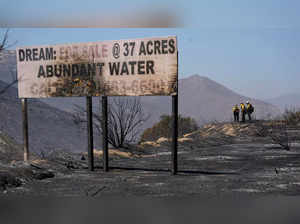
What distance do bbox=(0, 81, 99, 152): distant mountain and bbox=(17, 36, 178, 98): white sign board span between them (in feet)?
62.6

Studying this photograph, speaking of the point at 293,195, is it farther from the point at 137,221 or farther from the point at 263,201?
the point at 137,221

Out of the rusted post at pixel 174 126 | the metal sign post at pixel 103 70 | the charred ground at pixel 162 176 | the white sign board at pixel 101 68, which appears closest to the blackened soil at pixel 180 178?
the charred ground at pixel 162 176

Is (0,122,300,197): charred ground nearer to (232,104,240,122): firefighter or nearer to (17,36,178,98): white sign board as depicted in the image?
(17,36,178,98): white sign board

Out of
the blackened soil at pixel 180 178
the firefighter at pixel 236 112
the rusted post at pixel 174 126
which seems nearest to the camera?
the blackened soil at pixel 180 178

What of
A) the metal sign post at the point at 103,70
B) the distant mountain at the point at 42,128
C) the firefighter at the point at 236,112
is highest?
the metal sign post at the point at 103,70

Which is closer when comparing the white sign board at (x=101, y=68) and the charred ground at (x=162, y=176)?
the charred ground at (x=162, y=176)

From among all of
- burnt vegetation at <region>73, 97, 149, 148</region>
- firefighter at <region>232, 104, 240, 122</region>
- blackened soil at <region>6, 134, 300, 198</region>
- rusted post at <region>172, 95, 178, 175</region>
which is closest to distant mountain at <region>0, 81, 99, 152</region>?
firefighter at <region>232, 104, 240, 122</region>

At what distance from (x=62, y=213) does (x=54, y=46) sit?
5.79 meters

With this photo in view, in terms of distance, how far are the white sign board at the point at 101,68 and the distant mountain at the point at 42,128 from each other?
1907cm

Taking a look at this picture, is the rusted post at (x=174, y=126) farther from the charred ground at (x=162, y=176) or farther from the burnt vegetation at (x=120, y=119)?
the burnt vegetation at (x=120, y=119)

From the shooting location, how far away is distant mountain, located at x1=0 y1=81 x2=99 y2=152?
3269 centimetres

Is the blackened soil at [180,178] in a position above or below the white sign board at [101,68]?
below

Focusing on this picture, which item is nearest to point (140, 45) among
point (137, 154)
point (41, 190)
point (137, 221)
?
point (41, 190)

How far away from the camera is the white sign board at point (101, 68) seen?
9.65 metres
